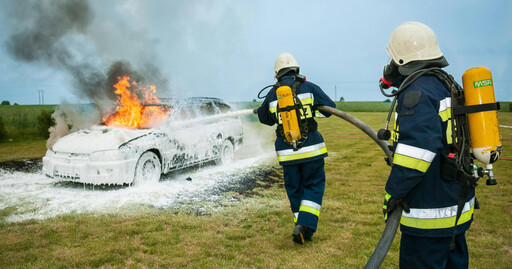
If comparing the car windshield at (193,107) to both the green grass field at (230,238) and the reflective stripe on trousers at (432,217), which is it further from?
the reflective stripe on trousers at (432,217)

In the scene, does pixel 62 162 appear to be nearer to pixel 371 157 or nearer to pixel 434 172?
pixel 434 172

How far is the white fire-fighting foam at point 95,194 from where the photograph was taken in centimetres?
583

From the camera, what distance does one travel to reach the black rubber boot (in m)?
4.19

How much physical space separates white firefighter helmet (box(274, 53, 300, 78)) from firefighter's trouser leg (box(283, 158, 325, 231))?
122cm

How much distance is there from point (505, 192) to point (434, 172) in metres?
5.09

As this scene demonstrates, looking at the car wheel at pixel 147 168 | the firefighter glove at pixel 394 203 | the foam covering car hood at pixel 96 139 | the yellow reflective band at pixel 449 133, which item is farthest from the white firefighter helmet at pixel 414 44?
the car wheel at pixel 147 168

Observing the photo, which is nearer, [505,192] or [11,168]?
[505,192]

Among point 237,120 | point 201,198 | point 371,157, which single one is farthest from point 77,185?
point 371,157

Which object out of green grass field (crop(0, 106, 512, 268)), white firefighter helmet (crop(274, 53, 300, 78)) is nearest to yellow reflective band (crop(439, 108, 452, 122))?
green grass field (crop(0, 106, 512, 268))

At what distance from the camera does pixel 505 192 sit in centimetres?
639

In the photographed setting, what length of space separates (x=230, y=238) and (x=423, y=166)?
9.32 feet

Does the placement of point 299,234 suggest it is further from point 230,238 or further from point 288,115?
point 288,115

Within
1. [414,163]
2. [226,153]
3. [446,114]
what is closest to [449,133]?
[446,114]

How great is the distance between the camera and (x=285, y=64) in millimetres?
4707
